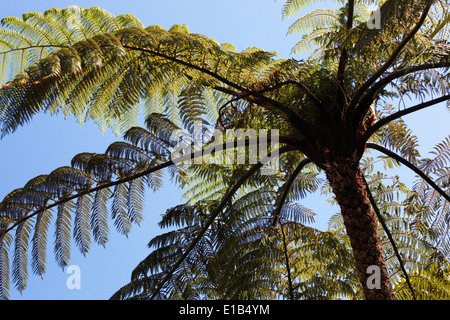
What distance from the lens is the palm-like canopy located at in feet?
9.67

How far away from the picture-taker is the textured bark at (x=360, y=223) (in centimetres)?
272

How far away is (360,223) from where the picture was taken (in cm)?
285

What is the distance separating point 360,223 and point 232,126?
1186mm

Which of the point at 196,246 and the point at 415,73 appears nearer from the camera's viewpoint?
the point at 415,73

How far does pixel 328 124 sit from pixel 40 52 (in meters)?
2.12

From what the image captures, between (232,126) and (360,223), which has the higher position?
(232,126)

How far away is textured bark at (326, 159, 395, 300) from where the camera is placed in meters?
2.72

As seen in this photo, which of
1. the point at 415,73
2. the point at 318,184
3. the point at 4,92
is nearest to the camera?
the point at 4,92

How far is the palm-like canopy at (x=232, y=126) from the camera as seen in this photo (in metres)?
2.95

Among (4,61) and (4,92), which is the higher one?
(4,61)
